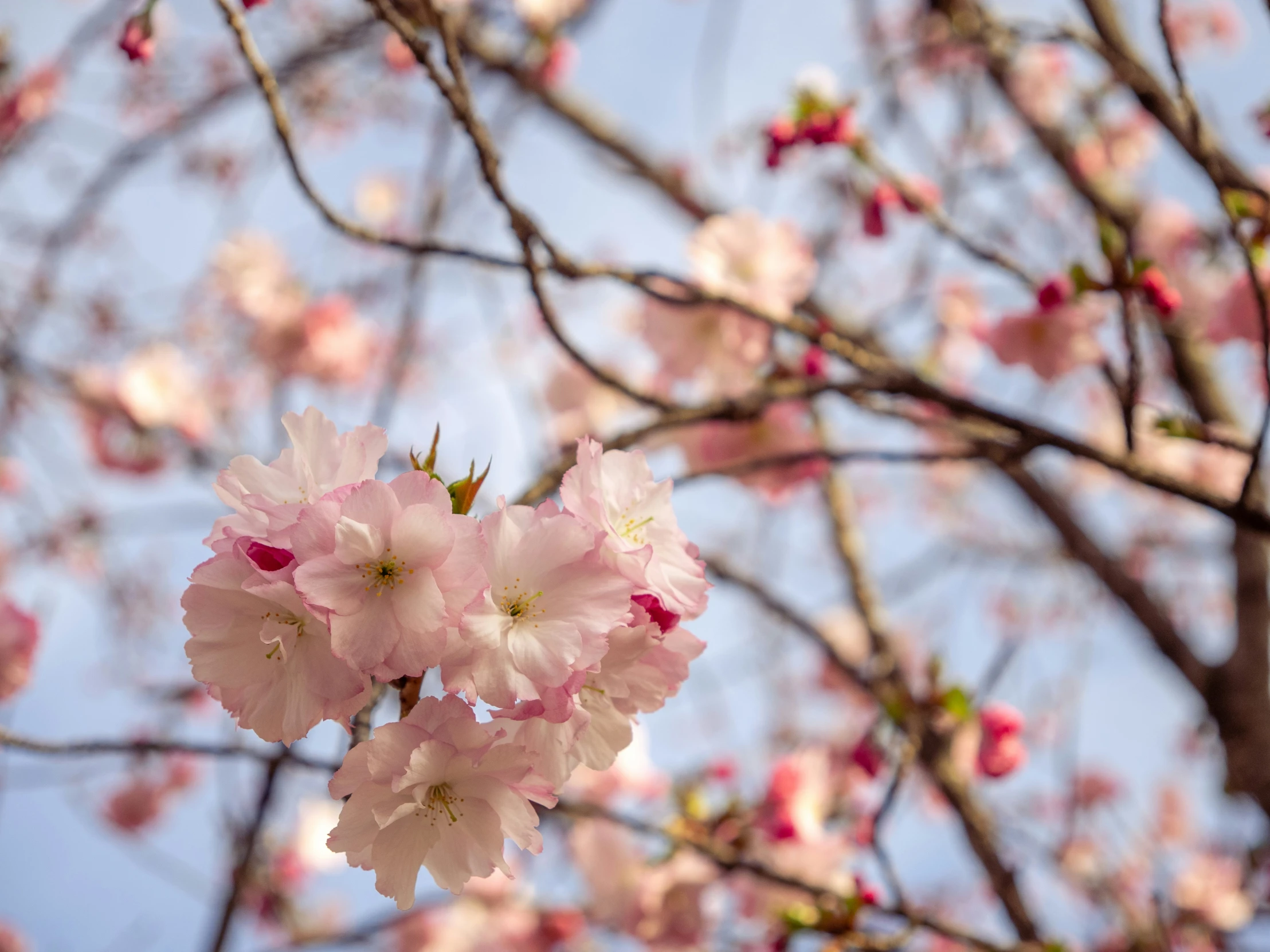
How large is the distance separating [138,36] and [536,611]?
3.65 ft

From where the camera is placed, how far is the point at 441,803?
0.69 m

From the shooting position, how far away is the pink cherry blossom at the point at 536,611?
2.03ft

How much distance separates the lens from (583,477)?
71cm

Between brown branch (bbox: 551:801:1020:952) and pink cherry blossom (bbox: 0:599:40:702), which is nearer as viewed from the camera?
brown branch (bbox: 551:801:1020:952)

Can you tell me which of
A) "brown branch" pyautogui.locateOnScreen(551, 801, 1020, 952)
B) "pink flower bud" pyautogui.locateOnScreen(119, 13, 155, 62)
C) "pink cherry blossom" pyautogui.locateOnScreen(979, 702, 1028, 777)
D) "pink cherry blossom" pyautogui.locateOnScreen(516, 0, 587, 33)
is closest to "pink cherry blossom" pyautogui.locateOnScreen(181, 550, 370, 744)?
"brown branch" pyautogui.locateOnScreen(551, 801, 1020, 952)

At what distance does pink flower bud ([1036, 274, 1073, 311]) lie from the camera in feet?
4.62

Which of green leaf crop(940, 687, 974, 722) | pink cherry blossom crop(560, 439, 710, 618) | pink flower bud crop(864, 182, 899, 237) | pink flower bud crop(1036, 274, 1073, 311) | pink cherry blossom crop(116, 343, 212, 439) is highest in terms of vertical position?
pink cherry blossom crop(116, 343, 212, 439)

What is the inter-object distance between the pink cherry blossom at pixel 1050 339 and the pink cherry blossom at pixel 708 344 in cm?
46

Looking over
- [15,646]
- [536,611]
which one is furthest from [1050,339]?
[15,646]

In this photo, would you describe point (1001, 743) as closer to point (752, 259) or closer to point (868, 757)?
point (868, 757)

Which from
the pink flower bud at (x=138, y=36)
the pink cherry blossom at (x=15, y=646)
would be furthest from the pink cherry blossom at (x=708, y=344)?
the pink cherry blossom at (x=15, y=646)

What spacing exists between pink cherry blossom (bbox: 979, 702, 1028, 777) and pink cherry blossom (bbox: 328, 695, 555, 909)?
1213 millimetres

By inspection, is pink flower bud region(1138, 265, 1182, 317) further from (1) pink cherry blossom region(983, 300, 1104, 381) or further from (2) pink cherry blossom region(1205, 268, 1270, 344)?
(2) pink cherry blossom region(1205, 268, 1270, 344)

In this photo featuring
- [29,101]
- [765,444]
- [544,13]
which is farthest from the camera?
[29,101]
